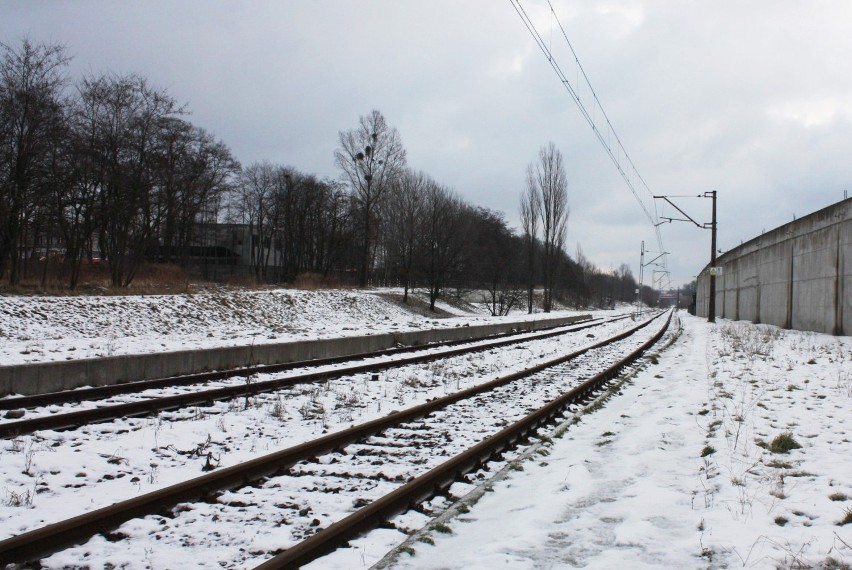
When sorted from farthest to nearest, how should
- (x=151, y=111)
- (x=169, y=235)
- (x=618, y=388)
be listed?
(x=169, y=235), (x=151, y=111), (x=618, y=388)

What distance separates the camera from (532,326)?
119 ft

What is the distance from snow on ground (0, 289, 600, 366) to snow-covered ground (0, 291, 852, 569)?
8.39ft

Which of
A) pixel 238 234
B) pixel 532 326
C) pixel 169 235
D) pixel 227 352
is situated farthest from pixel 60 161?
pixel 238 234

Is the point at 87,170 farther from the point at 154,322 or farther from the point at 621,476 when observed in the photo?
the point at 621,476

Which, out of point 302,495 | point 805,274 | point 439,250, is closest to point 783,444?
point 302,495

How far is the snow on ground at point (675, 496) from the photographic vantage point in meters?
4.31

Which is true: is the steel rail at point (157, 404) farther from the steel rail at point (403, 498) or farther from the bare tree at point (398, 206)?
the bare tree at point (398, 206)

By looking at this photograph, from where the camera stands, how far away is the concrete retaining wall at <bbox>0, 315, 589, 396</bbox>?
10.6 meters

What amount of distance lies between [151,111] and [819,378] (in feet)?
109

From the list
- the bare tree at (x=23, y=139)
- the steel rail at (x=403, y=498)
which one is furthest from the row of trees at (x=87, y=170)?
the steel rail at (x=403, y=498)

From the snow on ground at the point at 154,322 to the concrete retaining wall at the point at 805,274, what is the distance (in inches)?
672

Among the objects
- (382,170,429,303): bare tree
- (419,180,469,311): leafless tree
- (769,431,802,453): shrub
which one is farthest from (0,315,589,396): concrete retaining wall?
(382,170,429,303): bare tree

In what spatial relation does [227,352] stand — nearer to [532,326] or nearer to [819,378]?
[819,378]

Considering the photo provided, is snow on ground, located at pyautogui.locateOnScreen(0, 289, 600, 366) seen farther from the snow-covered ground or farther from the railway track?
the railway track
